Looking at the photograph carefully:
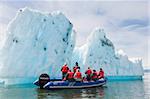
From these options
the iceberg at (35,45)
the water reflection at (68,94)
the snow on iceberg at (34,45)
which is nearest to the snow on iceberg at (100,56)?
the iceberg at (35,45)

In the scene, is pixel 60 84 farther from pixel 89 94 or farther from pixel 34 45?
pixel 34 45

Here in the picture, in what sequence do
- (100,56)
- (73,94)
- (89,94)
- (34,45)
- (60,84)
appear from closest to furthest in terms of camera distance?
(73,94)
(89,94)
(60,84)
(34,45)
(100,56)

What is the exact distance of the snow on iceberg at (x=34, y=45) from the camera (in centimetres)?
2338

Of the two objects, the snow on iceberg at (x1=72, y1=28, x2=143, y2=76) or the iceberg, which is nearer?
the iceberg

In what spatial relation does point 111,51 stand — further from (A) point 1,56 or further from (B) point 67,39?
(A) point 1,56

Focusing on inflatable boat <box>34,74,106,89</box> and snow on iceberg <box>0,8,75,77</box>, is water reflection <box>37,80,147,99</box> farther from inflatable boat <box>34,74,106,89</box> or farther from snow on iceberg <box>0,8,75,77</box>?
snow on iceberg <box>0,8,75,77</box>

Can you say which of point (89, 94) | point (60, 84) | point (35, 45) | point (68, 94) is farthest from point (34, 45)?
point (89, 94)

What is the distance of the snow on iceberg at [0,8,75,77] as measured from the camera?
23.4 metres

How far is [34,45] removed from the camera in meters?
24.4

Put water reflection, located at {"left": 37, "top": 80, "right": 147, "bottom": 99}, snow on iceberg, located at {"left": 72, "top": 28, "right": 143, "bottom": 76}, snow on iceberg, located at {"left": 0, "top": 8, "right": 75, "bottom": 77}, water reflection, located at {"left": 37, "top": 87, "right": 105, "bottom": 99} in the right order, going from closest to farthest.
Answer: water reflection, located at {"left": 37, "top": 87, "right": 105, "bottom": 99} → water reflection, located at {"left": 37, "top": 80, "right": 147, "bottom": 99} → snow on iceberg, located at {"left": 0, "top": 8, "right": 75, "bottom": 77} → snow on iceberg, located at {"left": 72, "top": 28, "right": 143, "bottom": 76}

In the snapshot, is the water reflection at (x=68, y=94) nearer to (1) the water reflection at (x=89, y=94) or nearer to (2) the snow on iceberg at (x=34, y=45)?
(1) the water reflection at (x=89, y=94)

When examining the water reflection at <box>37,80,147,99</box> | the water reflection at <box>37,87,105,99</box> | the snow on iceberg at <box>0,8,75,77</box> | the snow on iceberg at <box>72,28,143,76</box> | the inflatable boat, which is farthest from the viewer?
the snow on iceberg at <box>72,28,143,76</box>

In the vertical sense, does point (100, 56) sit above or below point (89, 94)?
above

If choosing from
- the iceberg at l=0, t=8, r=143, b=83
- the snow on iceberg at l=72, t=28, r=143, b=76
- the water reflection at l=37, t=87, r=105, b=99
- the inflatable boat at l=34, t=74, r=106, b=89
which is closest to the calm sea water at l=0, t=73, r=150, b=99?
the water reflection at l=37, t=87, r=105, b=99
